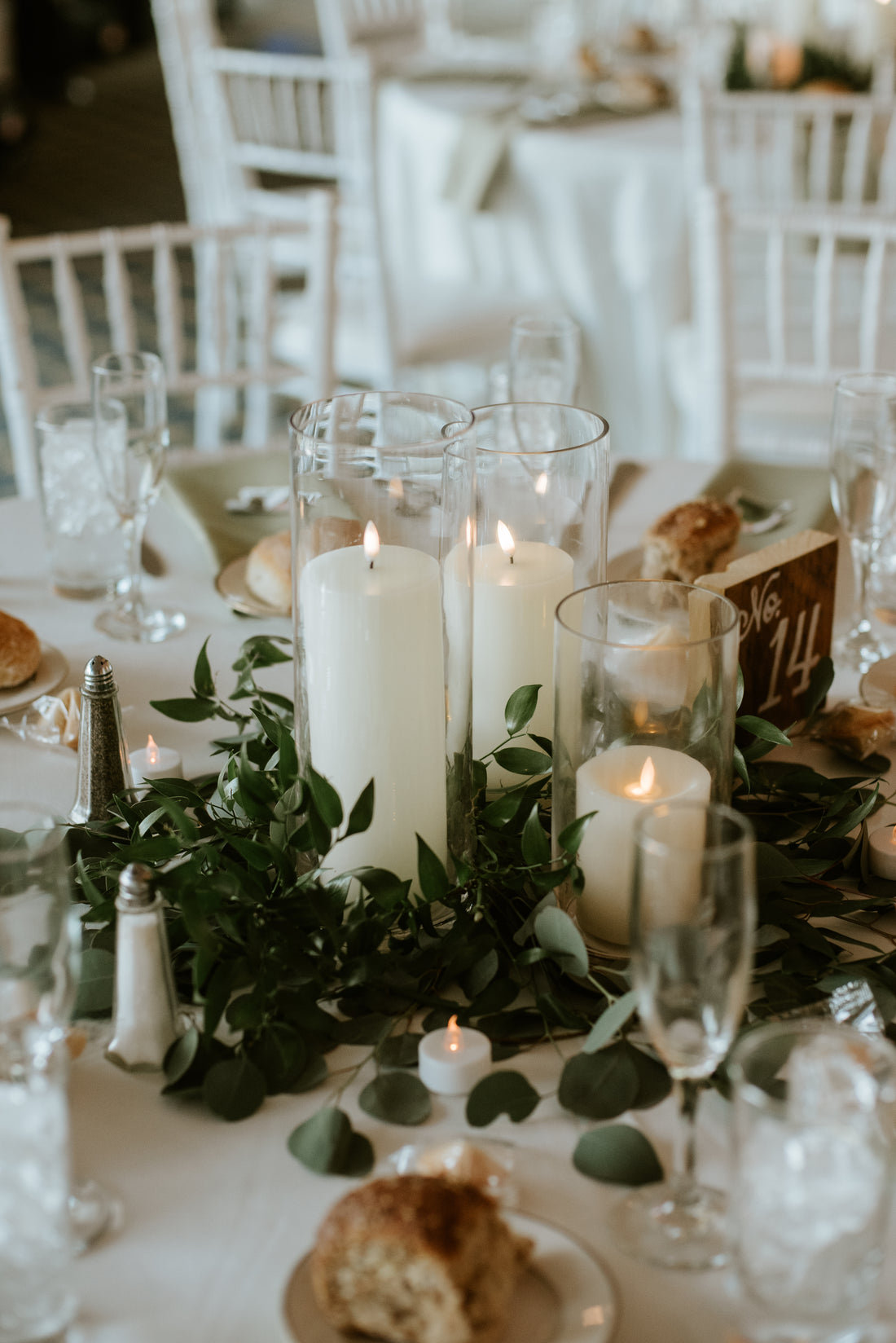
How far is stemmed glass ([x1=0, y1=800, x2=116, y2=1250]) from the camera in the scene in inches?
23.1

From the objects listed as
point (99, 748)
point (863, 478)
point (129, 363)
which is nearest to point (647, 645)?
point (99, 748)

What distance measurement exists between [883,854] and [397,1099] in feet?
1.17

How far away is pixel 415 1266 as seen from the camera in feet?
1.71

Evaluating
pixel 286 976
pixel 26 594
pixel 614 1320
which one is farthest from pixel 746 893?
pixel 26 594

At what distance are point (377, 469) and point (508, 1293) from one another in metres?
0.41

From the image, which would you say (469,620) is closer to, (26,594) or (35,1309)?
(35,1309)

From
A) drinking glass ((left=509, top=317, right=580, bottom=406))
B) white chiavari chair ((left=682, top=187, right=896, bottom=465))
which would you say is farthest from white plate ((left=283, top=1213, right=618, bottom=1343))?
white chiavari chair ((left=682, top=187, right=896, bottom=465))

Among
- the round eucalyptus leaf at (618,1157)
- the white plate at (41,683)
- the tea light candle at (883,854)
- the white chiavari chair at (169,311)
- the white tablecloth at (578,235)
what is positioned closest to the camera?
the round eucalyptus leaf at (618,1157)

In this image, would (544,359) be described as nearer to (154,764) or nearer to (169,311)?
(154,764)

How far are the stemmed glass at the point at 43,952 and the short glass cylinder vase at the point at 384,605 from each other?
7.8 inches

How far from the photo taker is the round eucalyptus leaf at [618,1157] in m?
0.63

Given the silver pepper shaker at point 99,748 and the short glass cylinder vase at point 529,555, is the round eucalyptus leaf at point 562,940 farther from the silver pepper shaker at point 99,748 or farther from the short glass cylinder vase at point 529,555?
the silver pepper shaker at point 99,748

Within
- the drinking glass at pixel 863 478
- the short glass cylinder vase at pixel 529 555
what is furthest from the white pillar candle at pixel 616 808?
the drinking glass at pixel 863 478

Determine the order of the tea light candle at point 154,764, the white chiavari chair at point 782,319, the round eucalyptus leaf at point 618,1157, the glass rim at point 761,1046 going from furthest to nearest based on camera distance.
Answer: the white chiavari chair at point 782,319 < the tea light candle at point 154,764 < the round eucalyptus leaf at point 618,1157 < the glass rim at point 761,1046
